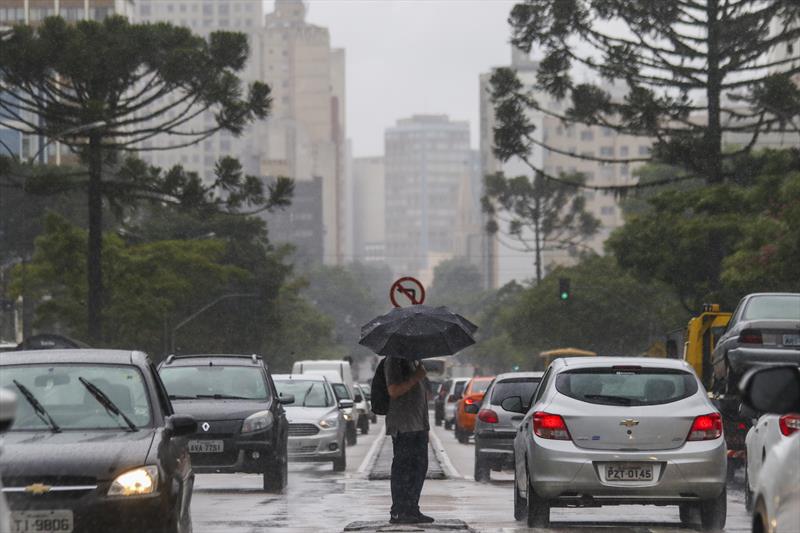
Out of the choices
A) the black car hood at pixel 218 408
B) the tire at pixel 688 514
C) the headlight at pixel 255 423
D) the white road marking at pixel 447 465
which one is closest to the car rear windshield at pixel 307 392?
the white road marking at pixel 447 465

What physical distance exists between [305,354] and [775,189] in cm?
7717

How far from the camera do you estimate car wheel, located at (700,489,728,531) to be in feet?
47.5

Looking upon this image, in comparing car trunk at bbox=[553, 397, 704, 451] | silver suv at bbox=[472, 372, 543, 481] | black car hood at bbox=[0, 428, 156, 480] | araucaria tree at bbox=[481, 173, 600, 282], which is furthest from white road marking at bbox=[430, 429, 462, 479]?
araucaria tree at bbox=[481, 173, 600, 282]

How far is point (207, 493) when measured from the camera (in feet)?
67.6

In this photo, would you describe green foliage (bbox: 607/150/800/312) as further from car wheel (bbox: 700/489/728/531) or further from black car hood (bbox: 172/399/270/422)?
car wheel (bbox: 700/489/728/531)

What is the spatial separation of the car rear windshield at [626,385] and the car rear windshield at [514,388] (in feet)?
36.1

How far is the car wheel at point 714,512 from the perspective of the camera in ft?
47.5

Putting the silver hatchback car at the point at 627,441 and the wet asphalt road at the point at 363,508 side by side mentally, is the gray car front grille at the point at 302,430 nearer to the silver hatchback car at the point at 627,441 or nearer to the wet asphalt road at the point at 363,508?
the wet asphalt road at the point at 363,508

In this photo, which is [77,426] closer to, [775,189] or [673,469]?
[673,469]

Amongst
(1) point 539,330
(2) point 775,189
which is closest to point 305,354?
(1) point 539,330

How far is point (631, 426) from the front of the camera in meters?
14.2

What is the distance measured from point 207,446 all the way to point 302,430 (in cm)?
709

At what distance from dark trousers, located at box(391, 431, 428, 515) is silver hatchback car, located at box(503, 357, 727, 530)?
0.87 meters

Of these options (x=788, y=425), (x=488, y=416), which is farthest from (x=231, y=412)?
(x=788, y=425)
